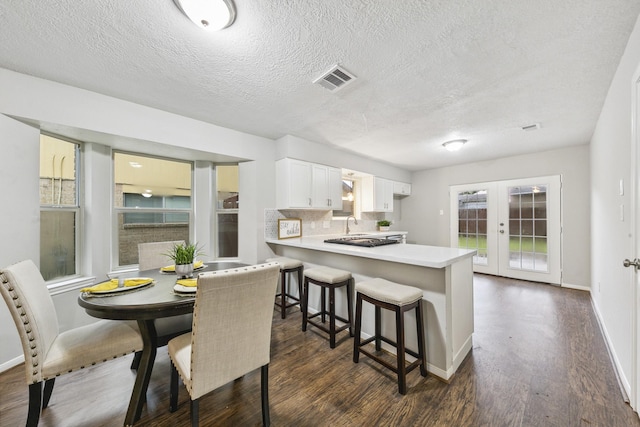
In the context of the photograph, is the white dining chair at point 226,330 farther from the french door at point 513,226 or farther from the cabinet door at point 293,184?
the french door at point 513,226

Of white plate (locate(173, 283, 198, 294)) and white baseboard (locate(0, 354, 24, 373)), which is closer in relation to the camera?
white plate (locate(173, 283, 198, 294))

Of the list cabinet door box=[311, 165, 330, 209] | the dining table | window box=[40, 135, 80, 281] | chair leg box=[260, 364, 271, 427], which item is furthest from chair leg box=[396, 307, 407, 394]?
window box=[40, 135, 80, 281]

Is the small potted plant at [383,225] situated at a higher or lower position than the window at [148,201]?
lower

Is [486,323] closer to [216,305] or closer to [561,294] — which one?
[561,294]

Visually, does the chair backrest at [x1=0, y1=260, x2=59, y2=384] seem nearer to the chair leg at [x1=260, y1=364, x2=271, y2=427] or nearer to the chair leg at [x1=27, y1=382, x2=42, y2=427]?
the chair leg at [x1=27, y1=382, x2=42, y2=427]

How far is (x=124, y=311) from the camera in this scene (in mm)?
1393

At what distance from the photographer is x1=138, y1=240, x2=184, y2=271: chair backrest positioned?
2.51m

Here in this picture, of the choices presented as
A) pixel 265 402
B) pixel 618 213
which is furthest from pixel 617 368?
pixel 265 402

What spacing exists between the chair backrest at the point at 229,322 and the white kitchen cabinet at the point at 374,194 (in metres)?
3.90

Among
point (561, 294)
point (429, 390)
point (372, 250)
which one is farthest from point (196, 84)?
point (561, 294)

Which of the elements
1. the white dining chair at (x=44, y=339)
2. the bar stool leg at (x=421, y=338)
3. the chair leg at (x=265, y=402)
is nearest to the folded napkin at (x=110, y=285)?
the white dining chair at (x=44, y=339)

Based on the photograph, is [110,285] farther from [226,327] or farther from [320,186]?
[320,186]

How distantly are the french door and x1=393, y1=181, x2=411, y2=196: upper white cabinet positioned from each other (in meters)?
1.05

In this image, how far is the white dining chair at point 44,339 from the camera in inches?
49.8
